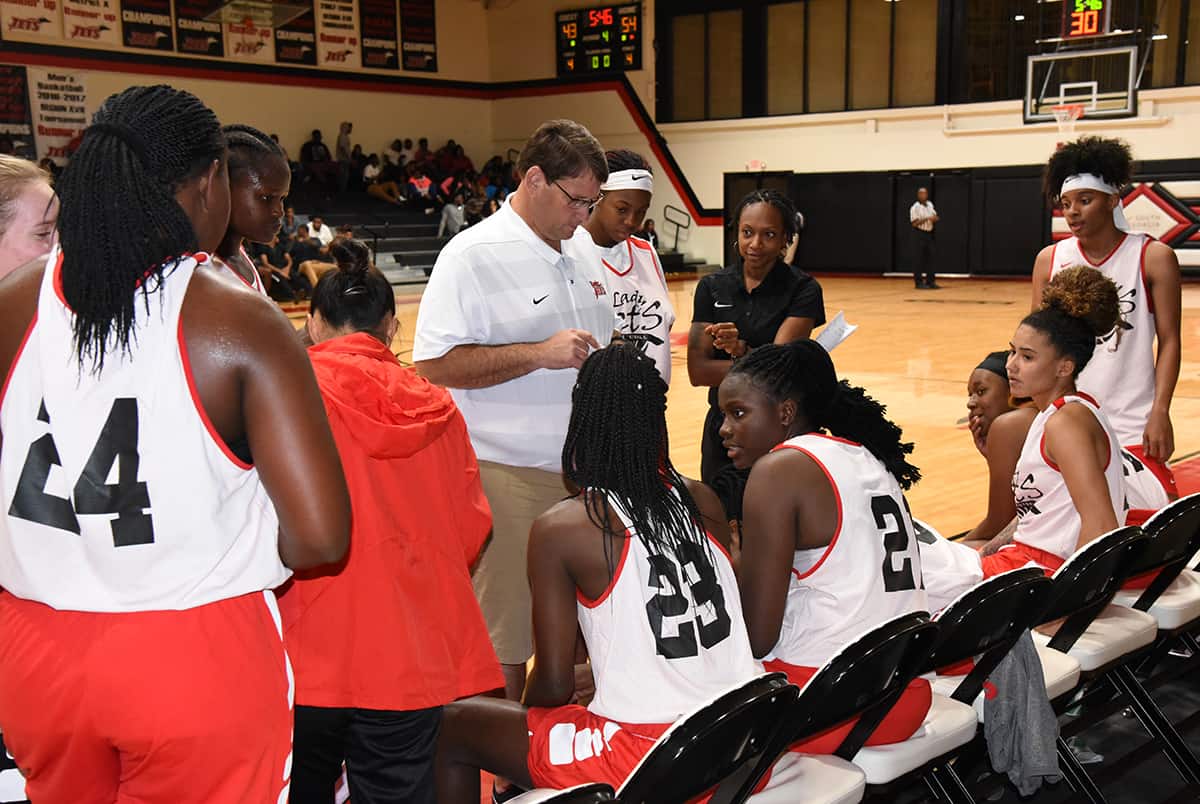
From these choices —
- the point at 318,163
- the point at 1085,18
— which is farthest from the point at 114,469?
the point at 318,163

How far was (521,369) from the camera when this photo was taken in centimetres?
278

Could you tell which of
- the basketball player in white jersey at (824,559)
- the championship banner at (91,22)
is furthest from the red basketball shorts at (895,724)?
the championship banner at (91,22)

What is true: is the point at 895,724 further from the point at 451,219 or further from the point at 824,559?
the point at 451,219

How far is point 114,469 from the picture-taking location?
54.5 inches

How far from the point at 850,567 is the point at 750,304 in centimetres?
184

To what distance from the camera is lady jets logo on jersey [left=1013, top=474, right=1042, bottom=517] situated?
10.2ft

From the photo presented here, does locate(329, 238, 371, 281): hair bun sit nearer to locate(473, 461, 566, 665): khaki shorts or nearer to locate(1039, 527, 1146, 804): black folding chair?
locate(473, 461, 566, 665): khaki shorts

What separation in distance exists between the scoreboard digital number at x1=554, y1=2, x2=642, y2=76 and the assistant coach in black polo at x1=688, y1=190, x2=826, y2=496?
67.6 feet

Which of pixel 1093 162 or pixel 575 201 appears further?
pixel 1093 162

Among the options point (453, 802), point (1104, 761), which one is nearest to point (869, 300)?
point (1104, 761)

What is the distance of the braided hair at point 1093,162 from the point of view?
3.92 metres

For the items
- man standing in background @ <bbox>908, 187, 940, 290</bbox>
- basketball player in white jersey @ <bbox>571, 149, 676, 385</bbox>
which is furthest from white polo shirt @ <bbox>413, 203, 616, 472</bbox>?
man standing in background @ <bbox>908, 187, 940, 290</bbox>

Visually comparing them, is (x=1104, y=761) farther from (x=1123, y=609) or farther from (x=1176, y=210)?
(x=1176, y=210)

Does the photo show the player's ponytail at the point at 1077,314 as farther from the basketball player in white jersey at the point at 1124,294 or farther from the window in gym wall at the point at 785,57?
the window in gym wall at the point at 785,57
